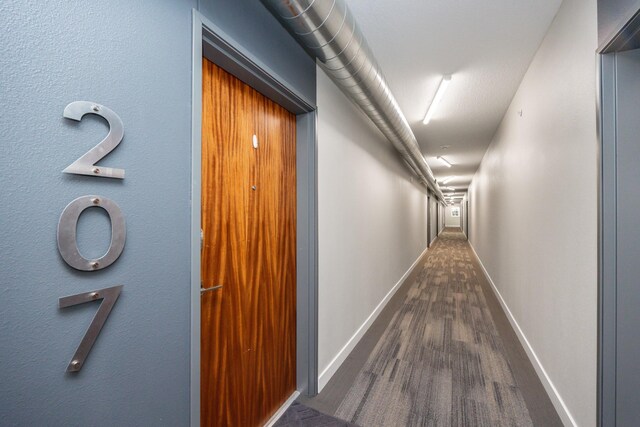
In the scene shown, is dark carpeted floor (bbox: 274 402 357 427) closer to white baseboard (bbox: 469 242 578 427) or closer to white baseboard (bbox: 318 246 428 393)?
white baseboard (bbox: 318 246 428 393)

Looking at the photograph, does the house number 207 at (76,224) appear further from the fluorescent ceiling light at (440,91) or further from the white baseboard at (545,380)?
the fluorescent ceiling light at (440,91)

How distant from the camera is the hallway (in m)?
1.74

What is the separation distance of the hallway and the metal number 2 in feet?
6.28

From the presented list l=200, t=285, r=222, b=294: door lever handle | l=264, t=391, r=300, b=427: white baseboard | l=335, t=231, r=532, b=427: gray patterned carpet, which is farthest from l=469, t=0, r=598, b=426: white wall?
l=200, t=285, r=222, b=294: door lever handle

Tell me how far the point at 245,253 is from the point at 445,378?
1.91 meters

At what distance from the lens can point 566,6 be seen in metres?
1.61

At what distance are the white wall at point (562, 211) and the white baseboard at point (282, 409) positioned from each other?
1693 mm

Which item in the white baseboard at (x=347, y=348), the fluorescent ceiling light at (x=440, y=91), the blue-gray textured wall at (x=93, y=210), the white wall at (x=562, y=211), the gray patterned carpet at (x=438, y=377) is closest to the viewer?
the blue-gray textured wall at (x=93, y=210)

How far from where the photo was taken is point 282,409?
178cm

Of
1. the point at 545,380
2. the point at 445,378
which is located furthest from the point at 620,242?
the point at 445,378

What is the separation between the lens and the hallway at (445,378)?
1742 millimetres

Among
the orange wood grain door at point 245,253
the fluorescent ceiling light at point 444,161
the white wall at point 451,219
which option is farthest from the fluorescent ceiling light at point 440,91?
the white wall at point 451,219

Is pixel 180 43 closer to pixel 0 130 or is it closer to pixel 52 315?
pixel 0 130

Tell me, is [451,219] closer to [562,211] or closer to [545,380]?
[545,380]
